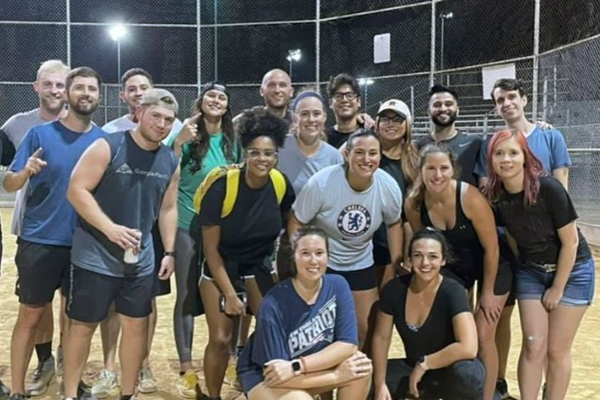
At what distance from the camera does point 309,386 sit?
10.3ft

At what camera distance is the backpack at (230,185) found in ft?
11.9

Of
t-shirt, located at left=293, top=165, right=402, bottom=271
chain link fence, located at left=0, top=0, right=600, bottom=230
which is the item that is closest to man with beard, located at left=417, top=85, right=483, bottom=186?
t-shirt, located at left=293, top=165, right=402, bottom=271

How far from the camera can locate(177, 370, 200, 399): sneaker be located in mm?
4172

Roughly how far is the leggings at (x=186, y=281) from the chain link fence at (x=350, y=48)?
8440 millimetres

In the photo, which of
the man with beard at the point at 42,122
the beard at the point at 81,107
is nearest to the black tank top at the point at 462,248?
the beard at the point at 81,107

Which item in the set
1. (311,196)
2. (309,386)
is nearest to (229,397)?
(309,386)

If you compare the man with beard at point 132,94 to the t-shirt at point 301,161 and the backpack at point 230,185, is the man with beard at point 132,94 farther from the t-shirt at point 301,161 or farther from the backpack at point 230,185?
the backpack at point 230,185

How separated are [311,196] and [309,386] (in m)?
1.07

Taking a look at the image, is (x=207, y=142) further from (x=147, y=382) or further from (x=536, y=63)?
(x=536, y=63)

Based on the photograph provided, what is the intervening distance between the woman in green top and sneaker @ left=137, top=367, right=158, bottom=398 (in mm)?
171

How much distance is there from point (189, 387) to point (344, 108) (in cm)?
221

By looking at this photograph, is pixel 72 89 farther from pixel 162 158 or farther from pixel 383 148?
pixel 383 148

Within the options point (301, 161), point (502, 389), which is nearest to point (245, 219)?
point (301, 161)

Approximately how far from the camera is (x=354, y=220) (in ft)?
12.1
